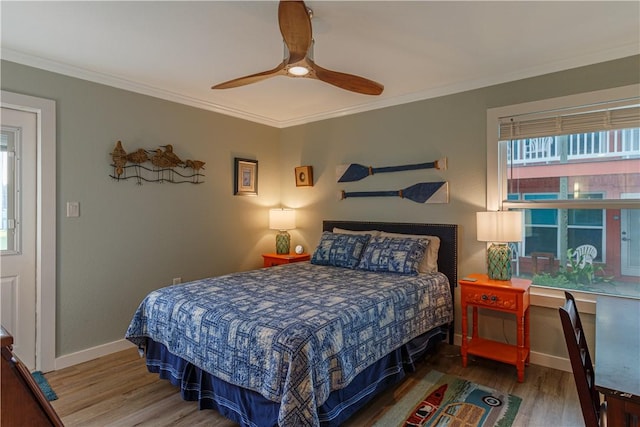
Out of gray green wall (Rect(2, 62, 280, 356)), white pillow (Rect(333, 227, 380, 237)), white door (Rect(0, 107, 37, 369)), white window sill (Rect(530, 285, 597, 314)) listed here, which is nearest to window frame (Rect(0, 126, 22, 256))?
white door (Rect(0, 107, 37, 369))

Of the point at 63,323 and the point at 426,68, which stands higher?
the point at 426,68

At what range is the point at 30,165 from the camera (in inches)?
109

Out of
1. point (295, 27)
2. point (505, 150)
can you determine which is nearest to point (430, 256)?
point (505, 150)

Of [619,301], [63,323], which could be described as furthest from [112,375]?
[619,301]

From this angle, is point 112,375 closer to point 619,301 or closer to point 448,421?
point 448,421

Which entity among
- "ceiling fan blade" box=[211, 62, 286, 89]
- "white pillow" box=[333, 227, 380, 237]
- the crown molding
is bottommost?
"white pillow" box=[333, 227, 380, 237]

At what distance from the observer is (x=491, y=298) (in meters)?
2.75

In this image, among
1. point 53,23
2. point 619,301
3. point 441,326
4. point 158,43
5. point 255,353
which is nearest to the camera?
point 255,353

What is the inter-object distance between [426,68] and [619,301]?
2.10m

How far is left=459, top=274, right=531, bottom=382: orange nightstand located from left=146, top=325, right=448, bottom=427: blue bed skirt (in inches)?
19.6

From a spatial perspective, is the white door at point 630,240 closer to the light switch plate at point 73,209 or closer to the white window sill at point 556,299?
the white window sill at point 556,299

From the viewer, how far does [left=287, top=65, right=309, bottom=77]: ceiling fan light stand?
212cm

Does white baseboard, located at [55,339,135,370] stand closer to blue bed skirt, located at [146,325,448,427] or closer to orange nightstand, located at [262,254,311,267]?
blue bed skirt, located at [146,325,448,427]

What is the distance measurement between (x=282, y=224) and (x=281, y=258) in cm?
46
